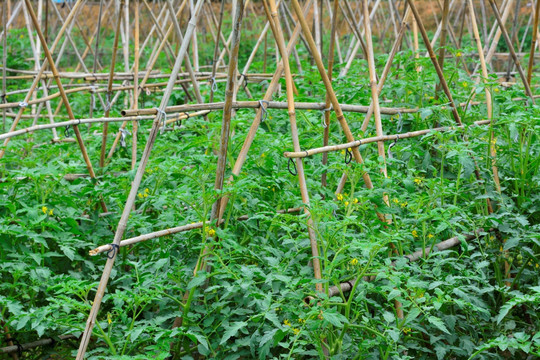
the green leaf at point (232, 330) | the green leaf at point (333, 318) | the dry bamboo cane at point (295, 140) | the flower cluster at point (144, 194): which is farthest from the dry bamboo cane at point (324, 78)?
the flower cluster at point (144, 194)

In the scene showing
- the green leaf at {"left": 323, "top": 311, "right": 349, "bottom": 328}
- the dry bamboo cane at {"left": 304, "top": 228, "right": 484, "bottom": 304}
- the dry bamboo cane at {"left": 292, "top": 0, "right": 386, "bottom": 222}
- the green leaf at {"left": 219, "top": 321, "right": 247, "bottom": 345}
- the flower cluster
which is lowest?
the green leaf at {"left": 219, "top": 321, "right": 247, "bottom": 345}

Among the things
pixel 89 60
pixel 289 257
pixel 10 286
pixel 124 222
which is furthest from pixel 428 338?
pixel 89 60

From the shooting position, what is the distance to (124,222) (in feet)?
6.79

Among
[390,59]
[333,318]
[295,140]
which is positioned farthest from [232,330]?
[390,59]

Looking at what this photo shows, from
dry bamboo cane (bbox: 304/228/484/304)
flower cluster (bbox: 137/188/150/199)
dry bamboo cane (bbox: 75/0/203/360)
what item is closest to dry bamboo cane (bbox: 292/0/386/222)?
dry bamboo cane (bbox: 304/228/484/304)

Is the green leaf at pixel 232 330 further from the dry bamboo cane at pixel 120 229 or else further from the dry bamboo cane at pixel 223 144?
the dry bamboo cane at pixel 120 229

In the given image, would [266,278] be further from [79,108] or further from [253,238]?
[79,108]

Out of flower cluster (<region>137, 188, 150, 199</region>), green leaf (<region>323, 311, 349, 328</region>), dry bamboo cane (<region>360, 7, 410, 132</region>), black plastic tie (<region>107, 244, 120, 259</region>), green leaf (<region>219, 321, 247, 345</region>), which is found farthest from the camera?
dry bamboo cane (<region>360, 7, 410, 132</region>)

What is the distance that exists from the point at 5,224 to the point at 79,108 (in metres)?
3.55

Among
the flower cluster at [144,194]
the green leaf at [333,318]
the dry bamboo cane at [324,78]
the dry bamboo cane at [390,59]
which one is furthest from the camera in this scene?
the dry bamboo cane at [390,59]

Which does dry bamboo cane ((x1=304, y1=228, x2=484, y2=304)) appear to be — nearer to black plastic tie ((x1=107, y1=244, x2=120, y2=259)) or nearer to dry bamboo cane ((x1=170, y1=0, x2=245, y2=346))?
dry bamboo cane ((x1=170, y1=0, x2=245, y2=346))

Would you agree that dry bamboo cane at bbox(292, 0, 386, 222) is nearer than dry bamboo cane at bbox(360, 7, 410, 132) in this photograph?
Yes

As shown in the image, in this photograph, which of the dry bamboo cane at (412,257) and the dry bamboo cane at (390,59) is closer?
the dry bamboo cane at (412,257)

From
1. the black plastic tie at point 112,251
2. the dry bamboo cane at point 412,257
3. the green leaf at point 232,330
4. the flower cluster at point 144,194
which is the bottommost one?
the green leaf at point 232,330
